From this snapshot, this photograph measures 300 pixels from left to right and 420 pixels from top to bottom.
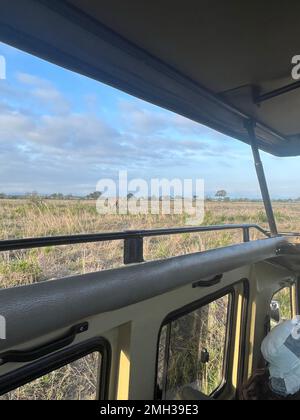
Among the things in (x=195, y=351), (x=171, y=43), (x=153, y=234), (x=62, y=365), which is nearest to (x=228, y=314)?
(x=195, y=351)

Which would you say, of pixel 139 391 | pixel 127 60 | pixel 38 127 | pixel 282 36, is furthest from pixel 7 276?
pixel 282 36

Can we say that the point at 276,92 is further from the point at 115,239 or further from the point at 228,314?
the point at 228,314

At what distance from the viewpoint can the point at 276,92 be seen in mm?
1881

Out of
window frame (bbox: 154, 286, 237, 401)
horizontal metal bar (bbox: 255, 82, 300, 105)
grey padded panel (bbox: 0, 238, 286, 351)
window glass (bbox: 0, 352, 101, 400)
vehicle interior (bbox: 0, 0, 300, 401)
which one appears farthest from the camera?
horizontal metal bar (bbox: 255, 82, 300, 105)

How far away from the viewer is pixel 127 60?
1.31 m

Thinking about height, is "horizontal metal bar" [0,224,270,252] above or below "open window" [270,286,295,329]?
above

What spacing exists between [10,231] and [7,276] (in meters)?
0.16

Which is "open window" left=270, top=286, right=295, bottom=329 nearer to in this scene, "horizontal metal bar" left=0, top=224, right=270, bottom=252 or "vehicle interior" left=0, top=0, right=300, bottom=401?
"vehicle interior" left=0, top=0, right=300, bottom=401

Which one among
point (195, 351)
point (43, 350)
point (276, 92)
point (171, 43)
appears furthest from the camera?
point (195, 351)

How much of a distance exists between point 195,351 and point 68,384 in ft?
3.43

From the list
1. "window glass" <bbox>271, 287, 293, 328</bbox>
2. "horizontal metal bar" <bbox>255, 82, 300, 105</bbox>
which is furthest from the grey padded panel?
"window glass" <bbox>271, 287, 293, 328</bbox>

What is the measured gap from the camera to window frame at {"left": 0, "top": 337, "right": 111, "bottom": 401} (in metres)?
0.97

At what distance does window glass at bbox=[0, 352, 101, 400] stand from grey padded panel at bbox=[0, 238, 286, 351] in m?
0.26

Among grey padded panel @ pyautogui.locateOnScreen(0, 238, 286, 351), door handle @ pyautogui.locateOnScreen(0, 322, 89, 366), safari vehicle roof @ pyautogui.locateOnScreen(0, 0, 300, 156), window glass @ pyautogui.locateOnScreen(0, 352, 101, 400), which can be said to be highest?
safari vehicle roof @ pyautogui.locateOnScreen(0, 0, 300, 156)
